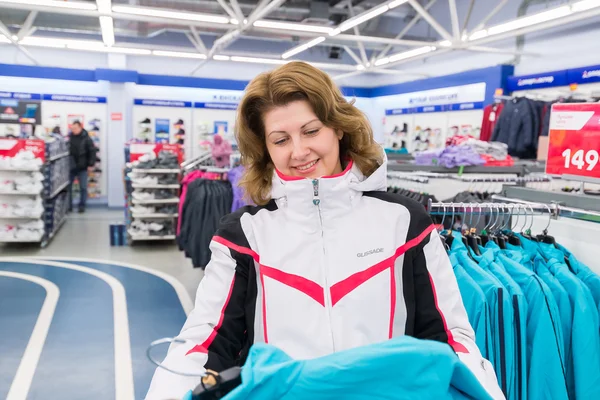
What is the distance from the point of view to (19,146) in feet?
24.7

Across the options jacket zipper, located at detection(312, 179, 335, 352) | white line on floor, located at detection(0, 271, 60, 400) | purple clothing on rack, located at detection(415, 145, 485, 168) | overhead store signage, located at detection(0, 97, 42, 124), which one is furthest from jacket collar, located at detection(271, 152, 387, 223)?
overhead store signage, located at detection(0, 97, 42, 124)

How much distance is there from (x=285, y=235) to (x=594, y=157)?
1882mm

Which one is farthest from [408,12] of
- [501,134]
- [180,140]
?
[180,140]

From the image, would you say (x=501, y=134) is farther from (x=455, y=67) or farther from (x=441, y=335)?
(x=441, y=335)

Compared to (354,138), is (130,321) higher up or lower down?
lower down

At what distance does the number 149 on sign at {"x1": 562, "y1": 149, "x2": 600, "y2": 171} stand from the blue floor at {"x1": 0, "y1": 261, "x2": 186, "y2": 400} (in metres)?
3.16

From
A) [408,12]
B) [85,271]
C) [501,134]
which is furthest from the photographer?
[408,12]

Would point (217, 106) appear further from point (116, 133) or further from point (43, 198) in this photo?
point (43, 198)

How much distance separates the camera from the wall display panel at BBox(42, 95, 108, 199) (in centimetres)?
1290

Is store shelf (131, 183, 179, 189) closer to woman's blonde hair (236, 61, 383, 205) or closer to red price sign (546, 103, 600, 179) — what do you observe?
red price sign (546, 103, 600, 179)

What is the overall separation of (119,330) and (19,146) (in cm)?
415

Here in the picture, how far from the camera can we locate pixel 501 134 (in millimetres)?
9281

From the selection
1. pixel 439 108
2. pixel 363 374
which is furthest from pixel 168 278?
pixel 439 108

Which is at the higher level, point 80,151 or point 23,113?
point 23,113
